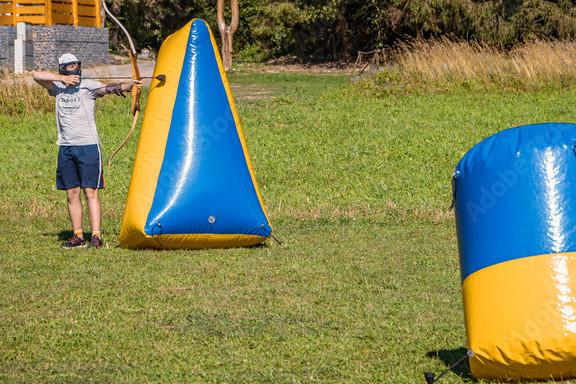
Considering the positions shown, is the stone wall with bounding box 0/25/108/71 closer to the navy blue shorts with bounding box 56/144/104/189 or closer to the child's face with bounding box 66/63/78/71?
the navy blue shorts with bounding box 56/144/104/189

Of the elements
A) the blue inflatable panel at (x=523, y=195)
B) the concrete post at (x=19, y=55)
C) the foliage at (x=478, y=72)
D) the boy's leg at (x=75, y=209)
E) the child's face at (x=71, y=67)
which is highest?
the blue inflatable panel at (x=523, y=195)

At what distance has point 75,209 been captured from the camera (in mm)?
10266

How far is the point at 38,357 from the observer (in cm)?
630

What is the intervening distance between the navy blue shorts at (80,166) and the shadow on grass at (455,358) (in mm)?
4705

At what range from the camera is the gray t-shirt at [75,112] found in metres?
9.99

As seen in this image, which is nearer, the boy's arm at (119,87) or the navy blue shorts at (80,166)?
the boy's arm at (119,87)

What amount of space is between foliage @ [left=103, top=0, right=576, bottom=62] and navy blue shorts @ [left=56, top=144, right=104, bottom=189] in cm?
2176

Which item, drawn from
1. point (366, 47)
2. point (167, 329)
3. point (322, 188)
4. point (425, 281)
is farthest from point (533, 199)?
point (366, 47)

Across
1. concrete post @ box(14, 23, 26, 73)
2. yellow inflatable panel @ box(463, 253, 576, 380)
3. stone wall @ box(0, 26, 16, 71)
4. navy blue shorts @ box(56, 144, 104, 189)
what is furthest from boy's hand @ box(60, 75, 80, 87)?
stone wall @ box(0, 26, 16, 71)

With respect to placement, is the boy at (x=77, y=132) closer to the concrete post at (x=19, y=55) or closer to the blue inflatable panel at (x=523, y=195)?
the blue inflatable panel at (x=523, y=195)

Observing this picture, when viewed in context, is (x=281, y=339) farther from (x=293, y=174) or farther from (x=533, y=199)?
(x=293, y=174)

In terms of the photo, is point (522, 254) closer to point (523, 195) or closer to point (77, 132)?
point (523, 195)

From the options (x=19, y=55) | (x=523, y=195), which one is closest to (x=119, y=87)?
(x=523, y=195)

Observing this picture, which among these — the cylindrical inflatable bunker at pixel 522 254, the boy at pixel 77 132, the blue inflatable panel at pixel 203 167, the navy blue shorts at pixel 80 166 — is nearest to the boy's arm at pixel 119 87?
the boy at pixel 77 132
